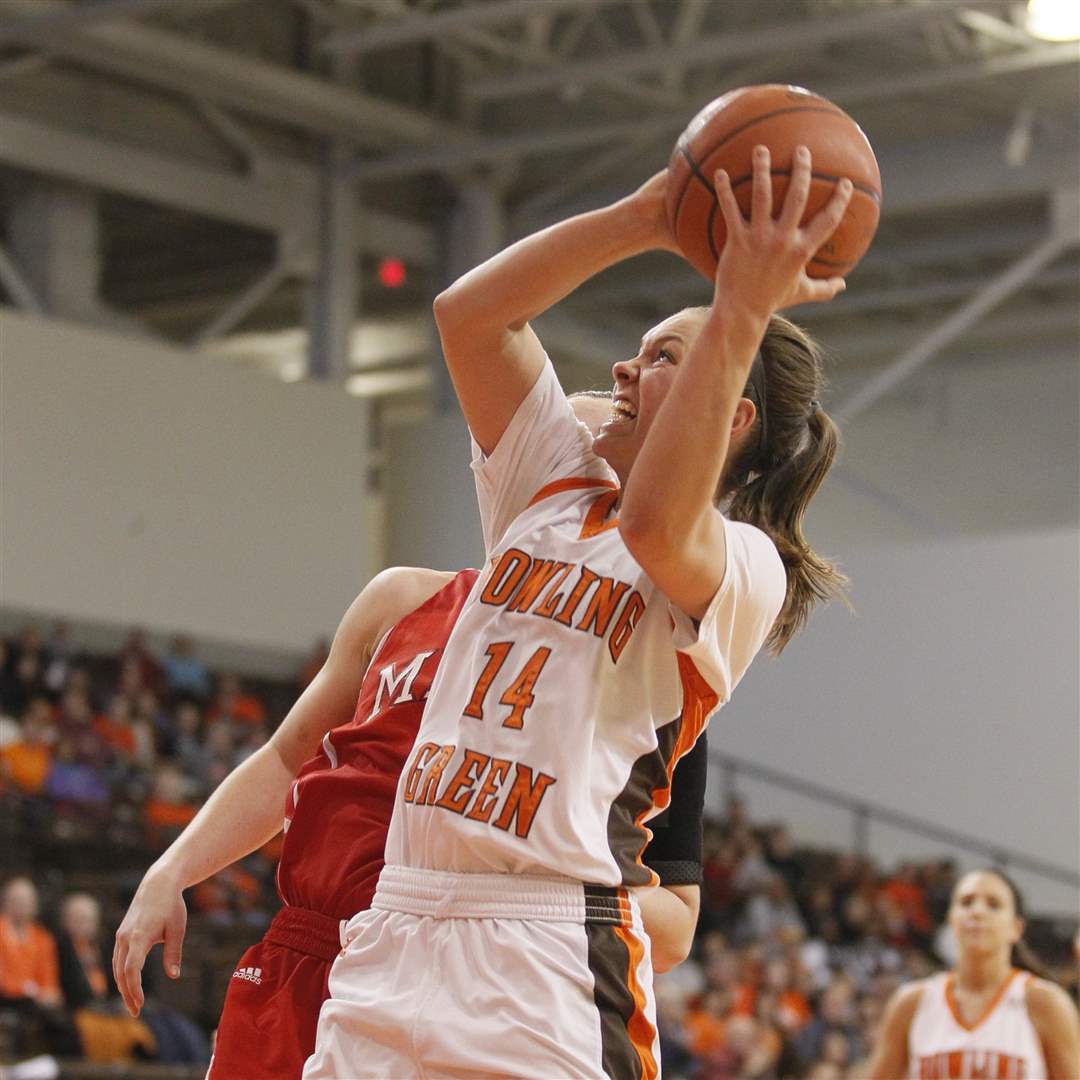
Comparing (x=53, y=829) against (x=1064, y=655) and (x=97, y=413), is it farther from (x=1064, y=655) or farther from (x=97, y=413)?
(x=1064, y=655)

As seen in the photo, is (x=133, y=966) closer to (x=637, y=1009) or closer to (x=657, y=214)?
(x=637, y=1009)

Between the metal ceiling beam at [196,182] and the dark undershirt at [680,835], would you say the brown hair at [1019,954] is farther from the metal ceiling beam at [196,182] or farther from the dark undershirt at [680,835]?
the metal ceiling beam at [196,182]

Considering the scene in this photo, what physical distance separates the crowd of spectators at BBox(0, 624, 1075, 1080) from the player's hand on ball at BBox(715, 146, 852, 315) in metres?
7.00

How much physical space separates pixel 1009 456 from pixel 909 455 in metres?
0.97

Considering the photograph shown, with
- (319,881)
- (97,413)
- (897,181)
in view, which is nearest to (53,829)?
(97,413)

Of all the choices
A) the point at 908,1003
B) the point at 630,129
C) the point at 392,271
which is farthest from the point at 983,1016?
the point at 392,271

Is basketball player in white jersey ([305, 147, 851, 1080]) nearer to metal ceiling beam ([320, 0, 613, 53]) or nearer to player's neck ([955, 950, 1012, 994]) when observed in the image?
player's neck ([955, 950, 1012, 994])

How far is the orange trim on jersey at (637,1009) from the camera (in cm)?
245

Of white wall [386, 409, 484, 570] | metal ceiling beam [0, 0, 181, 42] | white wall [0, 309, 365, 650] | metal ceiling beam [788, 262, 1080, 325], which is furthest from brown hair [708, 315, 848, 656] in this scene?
metal ceiling beam [788, 262, 1080, 325]

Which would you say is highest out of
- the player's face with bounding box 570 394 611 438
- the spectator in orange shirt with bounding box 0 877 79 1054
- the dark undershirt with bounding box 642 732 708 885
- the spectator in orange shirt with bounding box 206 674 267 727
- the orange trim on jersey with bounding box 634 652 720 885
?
the spectator in orange shirt with bounding box 206 674 267 727

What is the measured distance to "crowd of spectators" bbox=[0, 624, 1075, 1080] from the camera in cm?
916

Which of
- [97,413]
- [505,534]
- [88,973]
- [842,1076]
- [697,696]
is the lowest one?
[842,1076]

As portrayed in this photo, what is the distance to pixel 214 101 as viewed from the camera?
1558cm

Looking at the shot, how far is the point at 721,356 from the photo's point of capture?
7.22 ft
